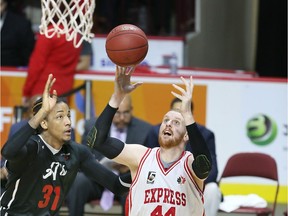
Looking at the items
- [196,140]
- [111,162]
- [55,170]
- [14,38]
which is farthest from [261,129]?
[196,140]

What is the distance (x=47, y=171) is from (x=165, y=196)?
1.03m

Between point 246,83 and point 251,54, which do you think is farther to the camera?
point 251,54

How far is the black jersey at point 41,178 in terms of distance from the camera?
6633 mm

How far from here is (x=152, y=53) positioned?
13.0m

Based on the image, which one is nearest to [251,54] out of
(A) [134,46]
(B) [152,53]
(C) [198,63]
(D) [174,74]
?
(C) [198,63]

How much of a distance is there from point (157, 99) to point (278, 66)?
4.33 meters

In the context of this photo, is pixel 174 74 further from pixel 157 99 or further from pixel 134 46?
pixel 134 46

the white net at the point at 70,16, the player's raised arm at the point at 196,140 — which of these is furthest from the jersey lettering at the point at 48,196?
the white net at the point at 70,16

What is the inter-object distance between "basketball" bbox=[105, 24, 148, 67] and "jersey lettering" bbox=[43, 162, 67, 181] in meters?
0.94

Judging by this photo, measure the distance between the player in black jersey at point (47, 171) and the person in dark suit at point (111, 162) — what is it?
171 centimetres

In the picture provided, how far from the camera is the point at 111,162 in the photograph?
8.76 metres

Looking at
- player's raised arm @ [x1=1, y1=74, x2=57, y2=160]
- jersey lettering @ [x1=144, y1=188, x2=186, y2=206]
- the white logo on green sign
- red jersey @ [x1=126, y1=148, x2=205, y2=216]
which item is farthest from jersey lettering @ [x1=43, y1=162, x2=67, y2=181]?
the white logo on green sign

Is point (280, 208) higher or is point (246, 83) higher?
point (246, 83)

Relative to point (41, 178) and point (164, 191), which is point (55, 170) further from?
point (164, 191)
